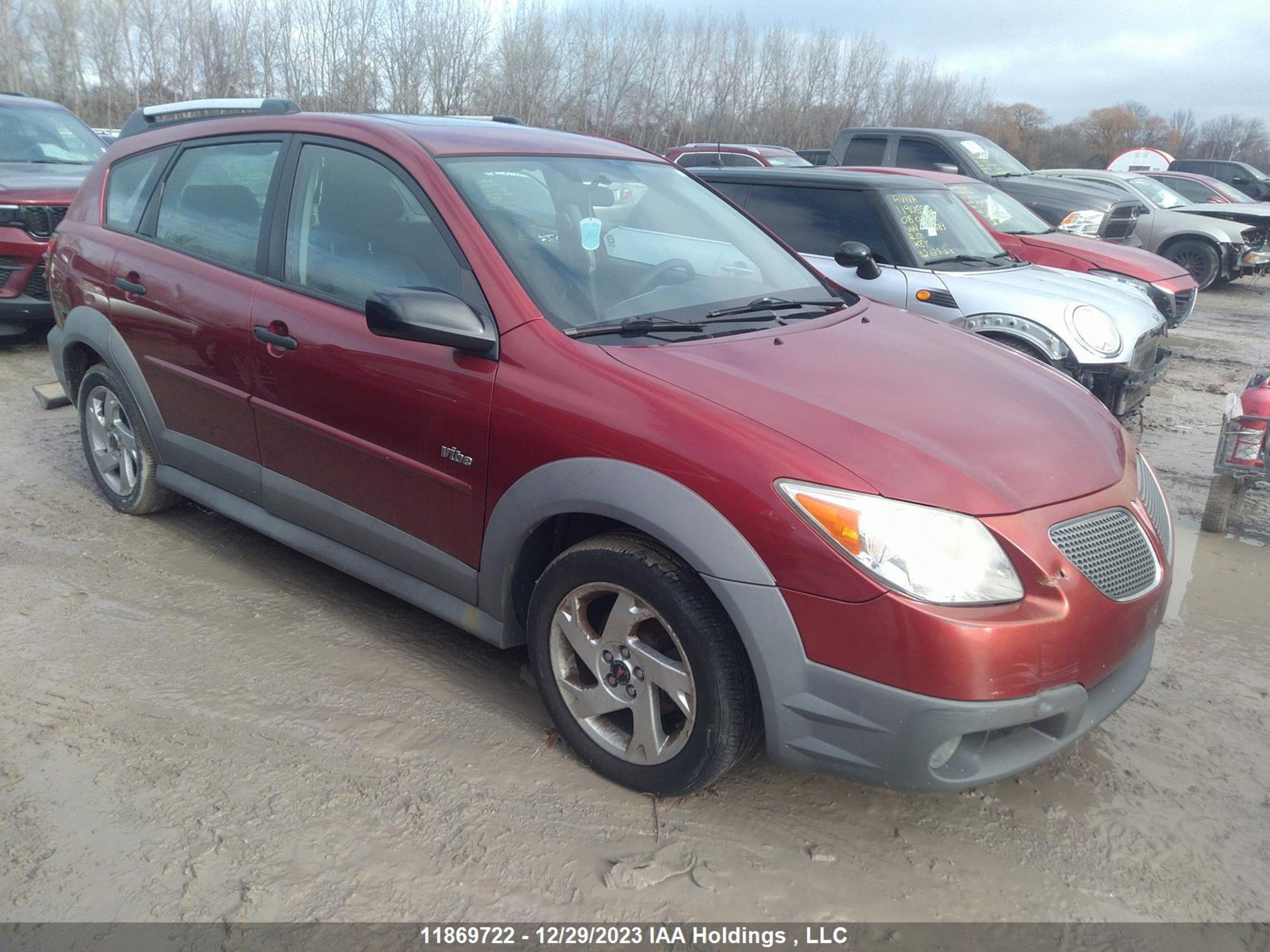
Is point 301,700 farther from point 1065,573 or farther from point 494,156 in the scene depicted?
point 1065,573

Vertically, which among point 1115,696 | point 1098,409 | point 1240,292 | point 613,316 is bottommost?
point 1240,292

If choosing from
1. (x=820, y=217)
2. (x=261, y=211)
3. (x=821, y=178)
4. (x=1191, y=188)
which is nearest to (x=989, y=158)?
(x=821, y=178)

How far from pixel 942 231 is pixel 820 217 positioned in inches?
33.3

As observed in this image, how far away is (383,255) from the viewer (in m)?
3.26

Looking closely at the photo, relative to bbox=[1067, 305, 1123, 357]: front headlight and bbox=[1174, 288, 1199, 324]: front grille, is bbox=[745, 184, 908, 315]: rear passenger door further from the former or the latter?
bbox=[1174, 288, 1199, 324]: front grille

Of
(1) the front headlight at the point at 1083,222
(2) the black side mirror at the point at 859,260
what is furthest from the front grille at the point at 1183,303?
(2) the black side mirror at the point at 859,260

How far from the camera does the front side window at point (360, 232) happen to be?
3148mm

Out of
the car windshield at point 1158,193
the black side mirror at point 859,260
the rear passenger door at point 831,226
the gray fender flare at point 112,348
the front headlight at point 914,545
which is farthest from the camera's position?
the car windshield at point 1158,193

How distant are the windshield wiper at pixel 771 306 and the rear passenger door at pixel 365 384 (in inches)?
31.2

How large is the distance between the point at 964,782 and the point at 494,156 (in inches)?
95.4

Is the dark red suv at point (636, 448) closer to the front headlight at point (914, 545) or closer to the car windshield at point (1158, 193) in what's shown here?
the front headlight at point (914, 545)

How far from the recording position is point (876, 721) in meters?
2.32

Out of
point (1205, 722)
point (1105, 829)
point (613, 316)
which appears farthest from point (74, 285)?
point (1205, 722)
